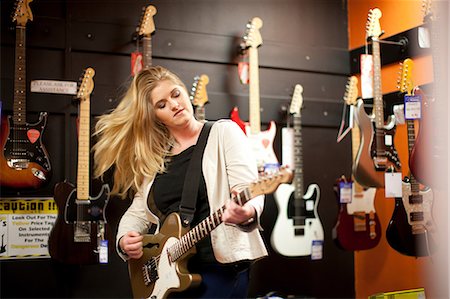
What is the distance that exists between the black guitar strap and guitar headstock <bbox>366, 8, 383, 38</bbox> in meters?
0.74

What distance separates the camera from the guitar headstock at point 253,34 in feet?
9.07

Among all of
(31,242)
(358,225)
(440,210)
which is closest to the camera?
(440,210)

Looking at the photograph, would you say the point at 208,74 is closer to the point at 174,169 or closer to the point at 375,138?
the point at 174,169

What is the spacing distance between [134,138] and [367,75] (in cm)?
95

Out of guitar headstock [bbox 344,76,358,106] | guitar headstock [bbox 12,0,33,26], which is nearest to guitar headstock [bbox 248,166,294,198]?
guitar headstock [bbox 344,76,358,106]

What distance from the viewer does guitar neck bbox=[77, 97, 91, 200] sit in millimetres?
2498

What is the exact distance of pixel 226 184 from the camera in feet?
7.43

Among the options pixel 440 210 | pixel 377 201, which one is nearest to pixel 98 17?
pixel 377 201

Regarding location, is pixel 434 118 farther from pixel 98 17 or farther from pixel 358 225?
pixel 98 17

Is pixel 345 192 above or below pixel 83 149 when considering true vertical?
below

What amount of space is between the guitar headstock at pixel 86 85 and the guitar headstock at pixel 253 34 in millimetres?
682

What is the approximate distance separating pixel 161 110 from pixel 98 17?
549 millimetres

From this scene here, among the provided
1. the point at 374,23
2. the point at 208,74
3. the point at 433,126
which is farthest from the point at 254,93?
the point at 433,126

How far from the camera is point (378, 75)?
2.47m
